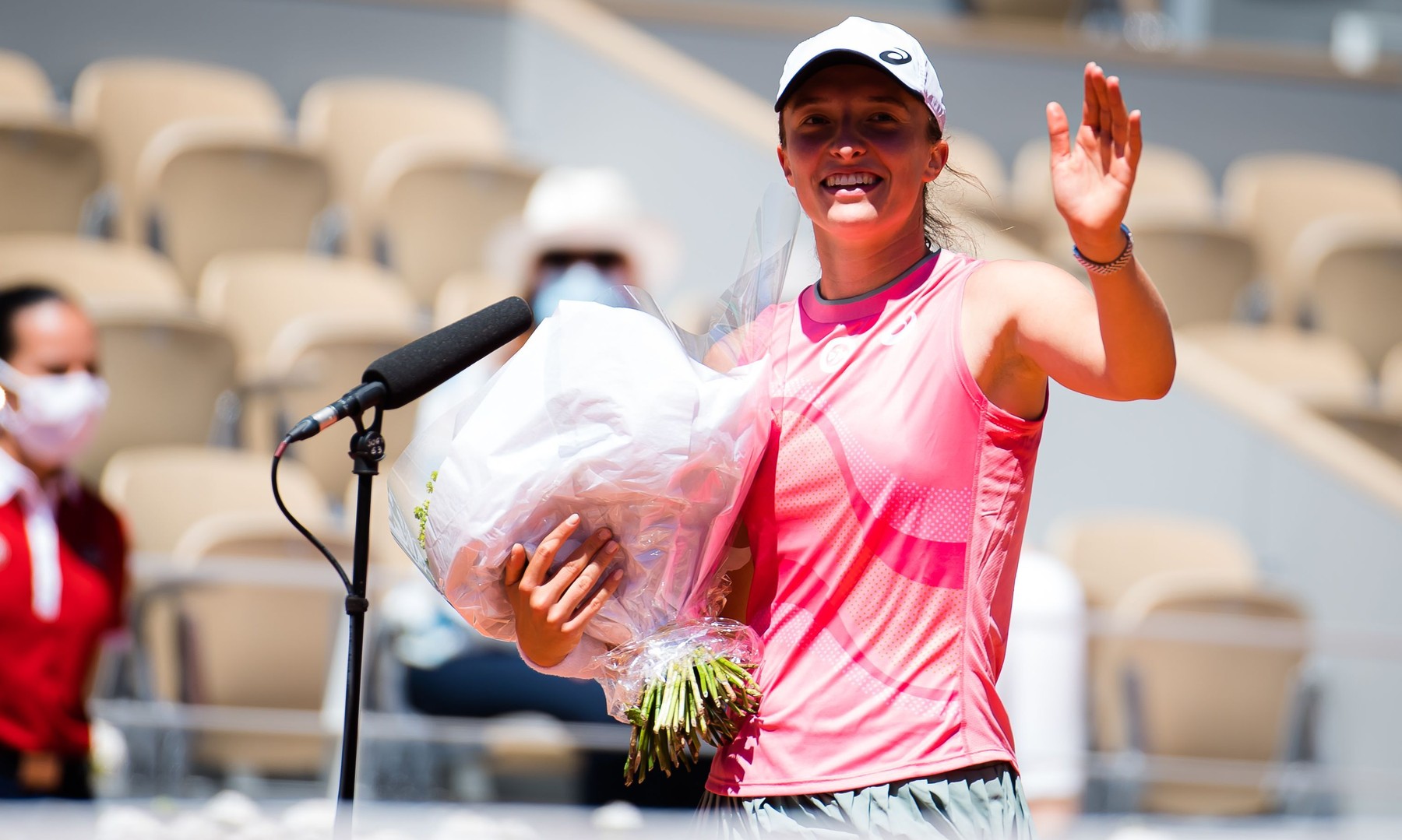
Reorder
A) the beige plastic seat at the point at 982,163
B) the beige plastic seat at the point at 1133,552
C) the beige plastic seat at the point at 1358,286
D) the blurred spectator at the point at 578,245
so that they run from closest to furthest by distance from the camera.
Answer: the blurred spectator at the point at 578,245 → the beige plastic seat at the point at 1133,552 → the beige plastic seat at the point at 1358,286 → the beige plastic seat at the point at 982,163

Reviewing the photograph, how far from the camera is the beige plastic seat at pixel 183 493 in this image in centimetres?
403

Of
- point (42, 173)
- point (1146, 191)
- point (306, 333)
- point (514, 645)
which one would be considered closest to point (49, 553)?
point (514, 645)

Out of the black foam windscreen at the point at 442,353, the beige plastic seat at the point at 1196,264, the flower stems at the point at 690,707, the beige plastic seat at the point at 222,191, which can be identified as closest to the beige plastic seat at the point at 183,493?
the beige plastic seat at the point at 222,191

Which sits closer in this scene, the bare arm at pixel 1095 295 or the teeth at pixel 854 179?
the bare arm at pixel 1095 295

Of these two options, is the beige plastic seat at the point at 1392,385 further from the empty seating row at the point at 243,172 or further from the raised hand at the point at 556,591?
the raised hand at the point at 556,591

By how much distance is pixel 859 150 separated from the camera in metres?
1.71

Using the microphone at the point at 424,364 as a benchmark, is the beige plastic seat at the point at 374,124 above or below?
above

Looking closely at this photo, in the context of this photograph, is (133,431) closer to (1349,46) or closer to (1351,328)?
(1351,328)

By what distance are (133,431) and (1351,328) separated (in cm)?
417

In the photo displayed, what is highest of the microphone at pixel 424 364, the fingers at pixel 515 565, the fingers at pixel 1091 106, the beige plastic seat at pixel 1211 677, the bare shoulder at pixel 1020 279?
the fingers at pixel 1091 106

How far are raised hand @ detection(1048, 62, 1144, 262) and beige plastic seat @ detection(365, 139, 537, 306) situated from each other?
4.09 m

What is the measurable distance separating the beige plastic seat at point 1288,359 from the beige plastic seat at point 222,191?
293 centimetres

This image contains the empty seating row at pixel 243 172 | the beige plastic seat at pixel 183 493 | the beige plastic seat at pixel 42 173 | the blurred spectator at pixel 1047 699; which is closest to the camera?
the blurred spectator at pixel 1047 699

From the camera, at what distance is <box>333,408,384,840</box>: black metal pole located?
1581mm
